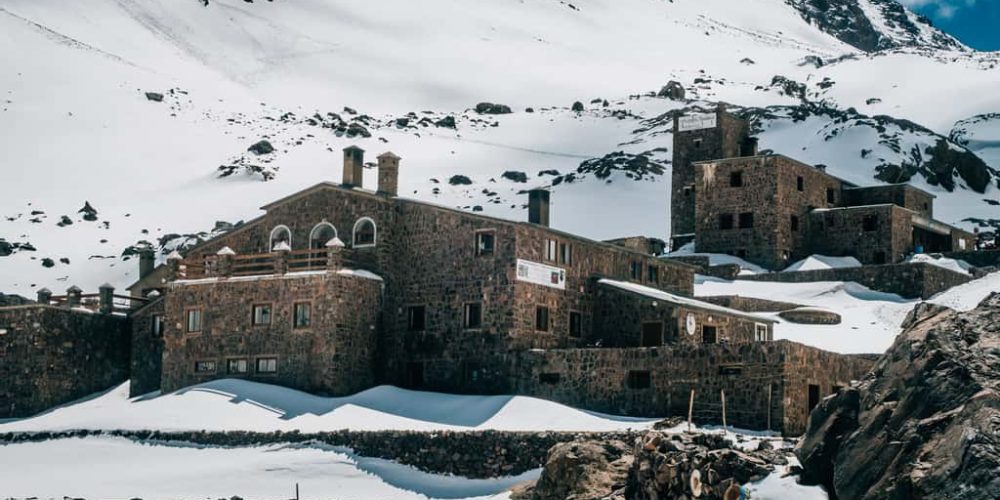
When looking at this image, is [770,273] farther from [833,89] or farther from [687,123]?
[833,89]

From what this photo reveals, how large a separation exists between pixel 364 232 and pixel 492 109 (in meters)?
99.4

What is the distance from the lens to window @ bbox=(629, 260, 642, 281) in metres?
55.4

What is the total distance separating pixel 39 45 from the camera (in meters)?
148

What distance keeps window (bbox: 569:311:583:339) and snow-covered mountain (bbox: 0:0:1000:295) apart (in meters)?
42.4

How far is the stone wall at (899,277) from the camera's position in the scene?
6356cm

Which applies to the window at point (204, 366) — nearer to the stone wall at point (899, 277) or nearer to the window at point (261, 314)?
the window at point (261, 314)

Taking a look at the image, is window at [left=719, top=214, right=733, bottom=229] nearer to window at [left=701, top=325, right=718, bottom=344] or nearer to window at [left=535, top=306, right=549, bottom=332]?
window at [left=701, top=325, right=718, bottom=344]

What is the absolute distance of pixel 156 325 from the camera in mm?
58344

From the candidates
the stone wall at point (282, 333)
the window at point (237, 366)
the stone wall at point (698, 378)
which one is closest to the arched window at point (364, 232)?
the stone wall at point (282, 333)

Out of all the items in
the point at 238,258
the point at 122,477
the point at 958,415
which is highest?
the point at 238,258

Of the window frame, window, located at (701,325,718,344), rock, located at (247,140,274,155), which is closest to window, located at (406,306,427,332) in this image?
the window frame

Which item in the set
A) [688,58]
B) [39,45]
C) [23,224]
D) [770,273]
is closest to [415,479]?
[770,273]

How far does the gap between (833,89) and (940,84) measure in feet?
39.5

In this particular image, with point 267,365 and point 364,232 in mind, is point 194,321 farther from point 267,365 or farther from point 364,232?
point 364,232
